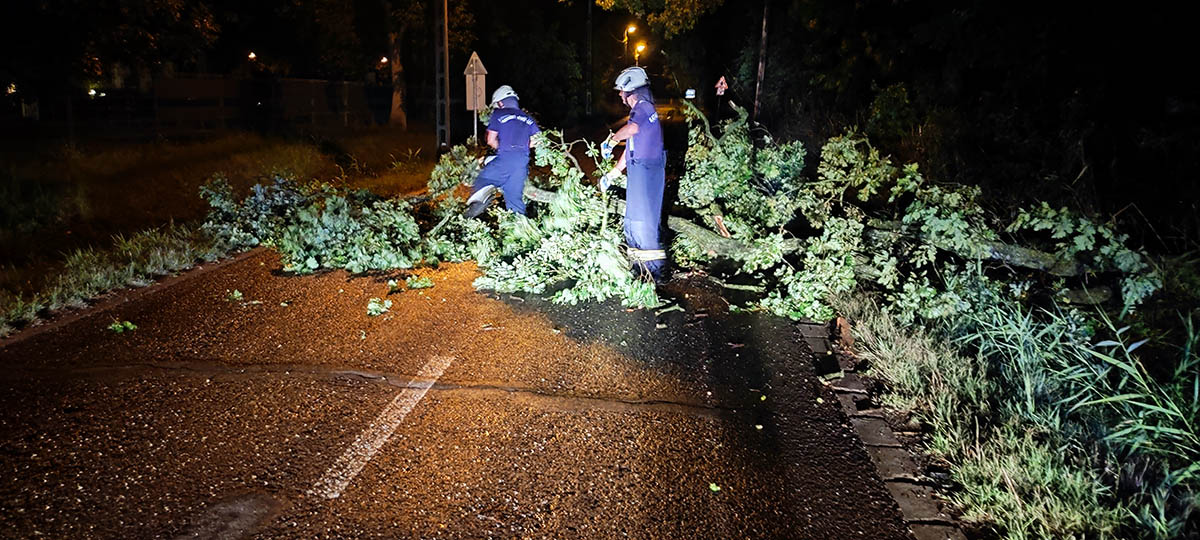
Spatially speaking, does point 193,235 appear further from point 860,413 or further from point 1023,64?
point 1023,64

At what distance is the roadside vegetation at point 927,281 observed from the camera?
3.33m

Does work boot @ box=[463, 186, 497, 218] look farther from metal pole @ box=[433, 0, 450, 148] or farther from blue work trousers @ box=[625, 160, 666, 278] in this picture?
metal pole @ box=[433, 0, 450, 148]

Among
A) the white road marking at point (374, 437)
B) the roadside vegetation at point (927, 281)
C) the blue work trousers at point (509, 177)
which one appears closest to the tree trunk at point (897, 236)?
the roadside vegetation at point (927, 281)

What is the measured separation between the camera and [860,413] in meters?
4.27

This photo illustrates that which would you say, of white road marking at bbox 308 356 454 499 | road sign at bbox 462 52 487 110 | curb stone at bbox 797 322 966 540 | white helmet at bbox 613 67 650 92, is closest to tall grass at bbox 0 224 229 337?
white road marking at bbox 308 356 454 499

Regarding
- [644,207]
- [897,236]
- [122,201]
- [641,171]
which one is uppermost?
[641,171]

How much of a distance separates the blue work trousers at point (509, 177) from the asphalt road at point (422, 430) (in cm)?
227

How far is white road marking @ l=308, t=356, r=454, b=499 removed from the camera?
342 centimetres

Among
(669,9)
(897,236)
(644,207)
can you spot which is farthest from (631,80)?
(669,9)

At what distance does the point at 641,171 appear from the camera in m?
6.79

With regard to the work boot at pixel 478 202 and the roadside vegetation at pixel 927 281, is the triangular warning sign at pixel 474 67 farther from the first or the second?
the work boot at pixel 478 202

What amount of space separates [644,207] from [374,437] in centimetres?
372

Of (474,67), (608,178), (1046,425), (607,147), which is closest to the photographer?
(1046,425)

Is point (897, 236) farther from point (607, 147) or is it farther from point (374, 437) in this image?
point (374, 437)
